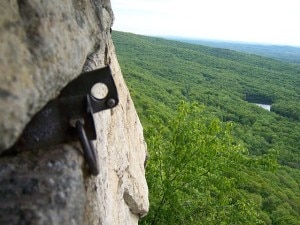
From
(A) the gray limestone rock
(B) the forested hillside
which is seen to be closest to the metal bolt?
(A) the gray limestone rock

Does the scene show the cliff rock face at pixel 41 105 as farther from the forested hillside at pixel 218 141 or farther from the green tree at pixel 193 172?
the forested hillside at pixel 218 141

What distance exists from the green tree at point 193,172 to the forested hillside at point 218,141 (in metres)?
0.05

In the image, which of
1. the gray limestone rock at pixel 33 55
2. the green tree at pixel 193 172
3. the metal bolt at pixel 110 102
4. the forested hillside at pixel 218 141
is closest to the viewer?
the gray limestone rock at pixel 33 55

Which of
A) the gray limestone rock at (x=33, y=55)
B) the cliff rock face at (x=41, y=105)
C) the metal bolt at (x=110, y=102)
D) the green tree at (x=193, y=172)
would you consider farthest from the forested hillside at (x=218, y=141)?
the gray limestone rock at (x=33, y=55)

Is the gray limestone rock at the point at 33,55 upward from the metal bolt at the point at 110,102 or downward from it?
upward

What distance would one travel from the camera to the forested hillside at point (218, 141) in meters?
16.1

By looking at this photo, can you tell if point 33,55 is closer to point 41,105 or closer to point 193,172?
point 41,105

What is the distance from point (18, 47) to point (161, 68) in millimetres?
166548

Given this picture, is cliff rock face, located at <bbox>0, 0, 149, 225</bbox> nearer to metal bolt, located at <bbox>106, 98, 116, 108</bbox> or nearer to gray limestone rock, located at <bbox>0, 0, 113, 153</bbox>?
gray limestone rock, located at <bbox>0, 0, 113, 153</bbox>

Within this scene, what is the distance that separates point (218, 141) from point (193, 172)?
1.82 m

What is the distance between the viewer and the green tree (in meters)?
15.8

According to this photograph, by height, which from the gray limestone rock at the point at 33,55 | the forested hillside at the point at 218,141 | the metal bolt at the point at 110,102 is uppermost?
the gray limestone rock at the point at 33,55

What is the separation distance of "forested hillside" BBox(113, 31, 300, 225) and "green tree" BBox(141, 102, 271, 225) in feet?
0.15

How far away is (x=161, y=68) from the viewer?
167 m
